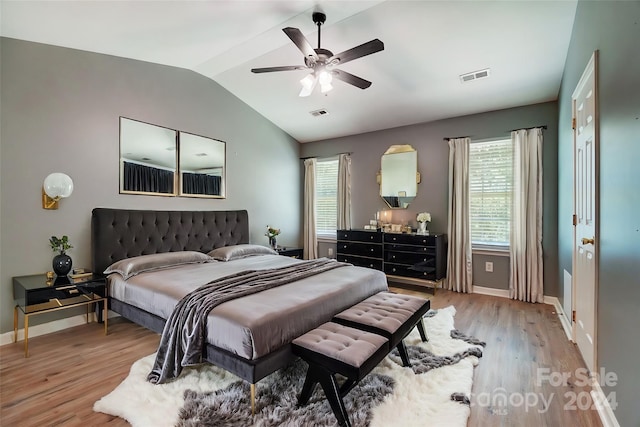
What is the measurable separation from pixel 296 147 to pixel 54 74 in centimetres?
398

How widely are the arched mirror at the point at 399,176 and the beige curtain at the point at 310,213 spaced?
4.79 ft

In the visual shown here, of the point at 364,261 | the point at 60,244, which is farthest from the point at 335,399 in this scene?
the point at 364,261

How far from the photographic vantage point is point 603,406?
1.84 metres

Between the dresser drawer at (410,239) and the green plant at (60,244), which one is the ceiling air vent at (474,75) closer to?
the dresser drawer at (410,239)

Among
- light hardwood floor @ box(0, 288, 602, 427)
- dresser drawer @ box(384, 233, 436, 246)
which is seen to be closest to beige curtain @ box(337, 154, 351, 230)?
dresser drawer @ box(384, 233, 436, 246)

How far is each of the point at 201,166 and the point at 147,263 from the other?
69.4 inches

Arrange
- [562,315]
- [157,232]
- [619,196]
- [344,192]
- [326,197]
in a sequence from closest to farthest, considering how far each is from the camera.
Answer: [619,196] → [562,315] → [157,232] → [344,192] → [326,197]

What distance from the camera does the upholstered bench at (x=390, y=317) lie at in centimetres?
215

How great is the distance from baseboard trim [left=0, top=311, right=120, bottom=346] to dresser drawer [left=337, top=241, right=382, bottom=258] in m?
3.48

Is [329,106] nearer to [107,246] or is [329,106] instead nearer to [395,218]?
[395,218]

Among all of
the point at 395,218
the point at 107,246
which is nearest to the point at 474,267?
the point at 395,218

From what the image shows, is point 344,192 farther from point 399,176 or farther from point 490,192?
point 490,192

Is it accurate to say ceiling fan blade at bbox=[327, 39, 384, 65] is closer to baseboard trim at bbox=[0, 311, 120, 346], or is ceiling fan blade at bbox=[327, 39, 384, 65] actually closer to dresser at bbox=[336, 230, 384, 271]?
dresser at bbox=[336, 230, 384, 271]

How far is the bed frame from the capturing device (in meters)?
1.98
